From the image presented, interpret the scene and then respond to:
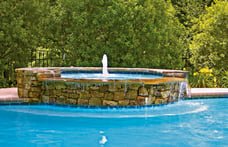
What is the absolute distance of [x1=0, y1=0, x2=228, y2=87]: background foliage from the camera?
514 inches

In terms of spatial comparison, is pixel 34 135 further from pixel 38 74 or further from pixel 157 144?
pixel 38 74

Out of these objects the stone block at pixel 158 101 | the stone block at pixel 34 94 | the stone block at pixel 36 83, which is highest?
the stone block at pixel 36 83

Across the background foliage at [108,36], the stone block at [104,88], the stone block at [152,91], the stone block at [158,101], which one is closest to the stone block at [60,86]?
the stone block at [104,88]

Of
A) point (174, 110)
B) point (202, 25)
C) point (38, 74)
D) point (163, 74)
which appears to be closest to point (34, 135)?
point (38, 74)

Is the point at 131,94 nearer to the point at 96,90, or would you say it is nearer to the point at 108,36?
the point at 96,90

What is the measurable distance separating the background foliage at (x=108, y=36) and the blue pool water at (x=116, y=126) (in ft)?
15.7

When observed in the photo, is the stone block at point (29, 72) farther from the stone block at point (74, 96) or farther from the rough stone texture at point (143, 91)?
the rough stone texture at point (143, 91)

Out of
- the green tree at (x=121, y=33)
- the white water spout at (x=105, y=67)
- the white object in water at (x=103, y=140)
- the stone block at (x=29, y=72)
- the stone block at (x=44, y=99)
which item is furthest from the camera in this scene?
the green tree at (x=121, y=33)

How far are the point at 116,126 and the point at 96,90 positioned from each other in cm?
144

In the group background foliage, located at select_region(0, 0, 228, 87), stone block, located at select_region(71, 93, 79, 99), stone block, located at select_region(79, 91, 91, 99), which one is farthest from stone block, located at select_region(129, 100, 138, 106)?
background foliage, located at select_region(0, 0, 228, 87)

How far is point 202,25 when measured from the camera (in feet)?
47.1

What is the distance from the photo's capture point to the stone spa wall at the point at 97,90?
310 inches

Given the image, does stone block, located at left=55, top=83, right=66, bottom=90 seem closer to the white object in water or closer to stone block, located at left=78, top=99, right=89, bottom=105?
stone block, located at left=78, top=99, right=89, bottom=105

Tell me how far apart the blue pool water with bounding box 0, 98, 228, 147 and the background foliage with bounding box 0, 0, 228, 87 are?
4.79m
